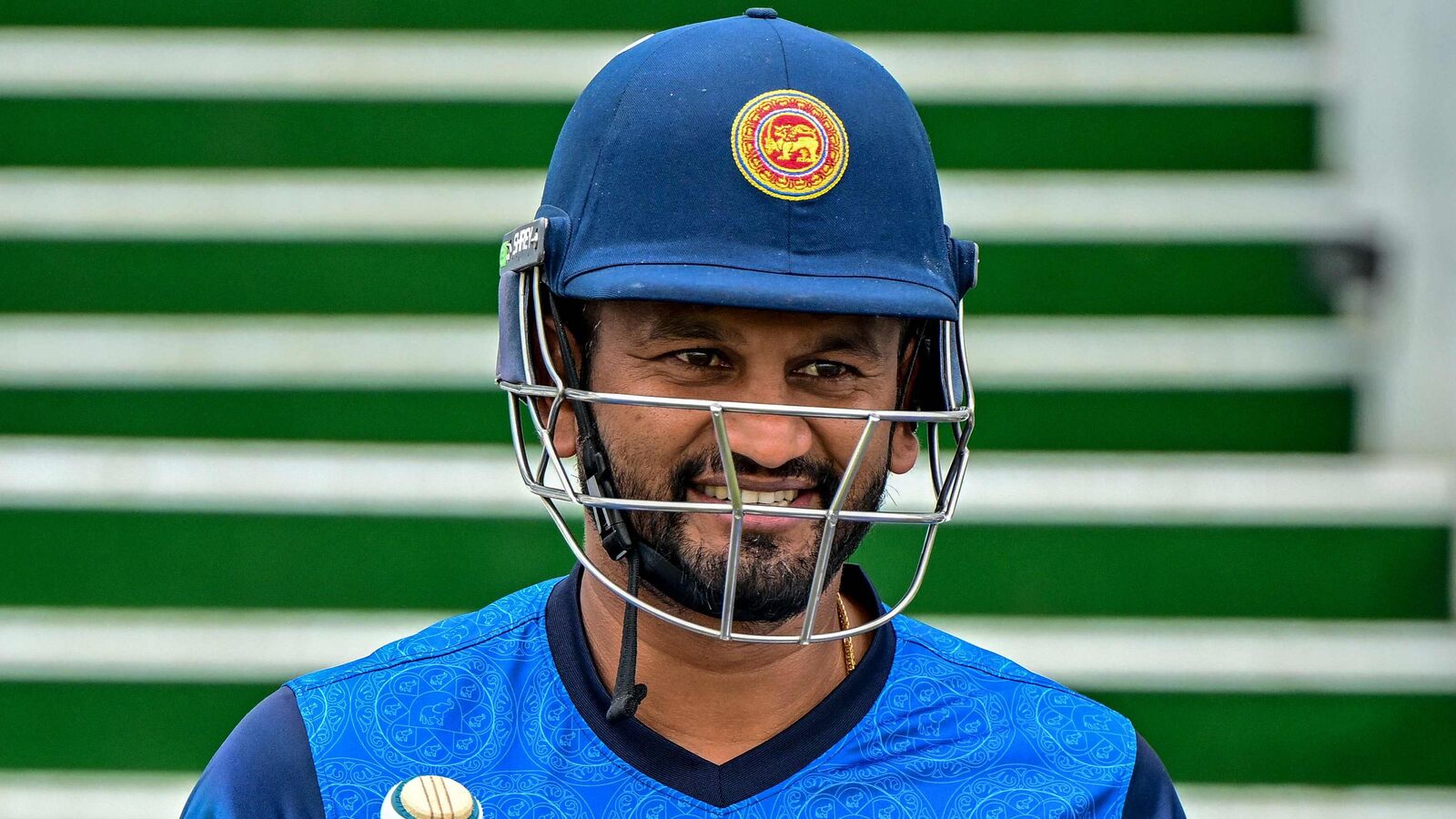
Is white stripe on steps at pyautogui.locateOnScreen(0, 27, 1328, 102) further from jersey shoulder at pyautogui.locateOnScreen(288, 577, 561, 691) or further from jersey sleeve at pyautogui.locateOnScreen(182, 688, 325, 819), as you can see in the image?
jersey sleeve at pyautogui.locateOnScreen(182, 688, 325, 819)

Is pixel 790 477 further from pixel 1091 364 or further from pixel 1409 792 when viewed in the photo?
pixel 1409 792

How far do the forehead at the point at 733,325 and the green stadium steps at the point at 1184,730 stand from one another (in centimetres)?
229

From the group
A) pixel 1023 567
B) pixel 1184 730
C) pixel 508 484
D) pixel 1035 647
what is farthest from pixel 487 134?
pixel 1184 730

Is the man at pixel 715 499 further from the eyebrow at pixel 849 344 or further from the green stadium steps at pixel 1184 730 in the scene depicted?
the green stadium steps at pixel 1184 730

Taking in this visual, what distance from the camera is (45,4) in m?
4.14

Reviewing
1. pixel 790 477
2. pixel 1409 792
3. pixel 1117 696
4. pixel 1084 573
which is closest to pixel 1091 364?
pixel 1084 573

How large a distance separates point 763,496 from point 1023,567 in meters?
2.24

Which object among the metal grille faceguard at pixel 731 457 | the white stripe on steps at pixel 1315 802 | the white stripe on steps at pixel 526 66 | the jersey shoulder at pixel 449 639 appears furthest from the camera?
the white stripe on steps at pixel 526 66

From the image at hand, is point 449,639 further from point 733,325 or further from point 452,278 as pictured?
point 452,278

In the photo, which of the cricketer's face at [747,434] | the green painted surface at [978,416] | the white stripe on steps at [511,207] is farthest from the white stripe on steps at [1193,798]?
the cricketer's face at [747,434]

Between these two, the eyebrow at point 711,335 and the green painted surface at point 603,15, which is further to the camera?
the green painted surface at point 603,15

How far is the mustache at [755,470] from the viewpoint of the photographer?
6.10ft

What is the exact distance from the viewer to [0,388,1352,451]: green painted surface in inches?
159

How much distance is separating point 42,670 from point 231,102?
1.33m
